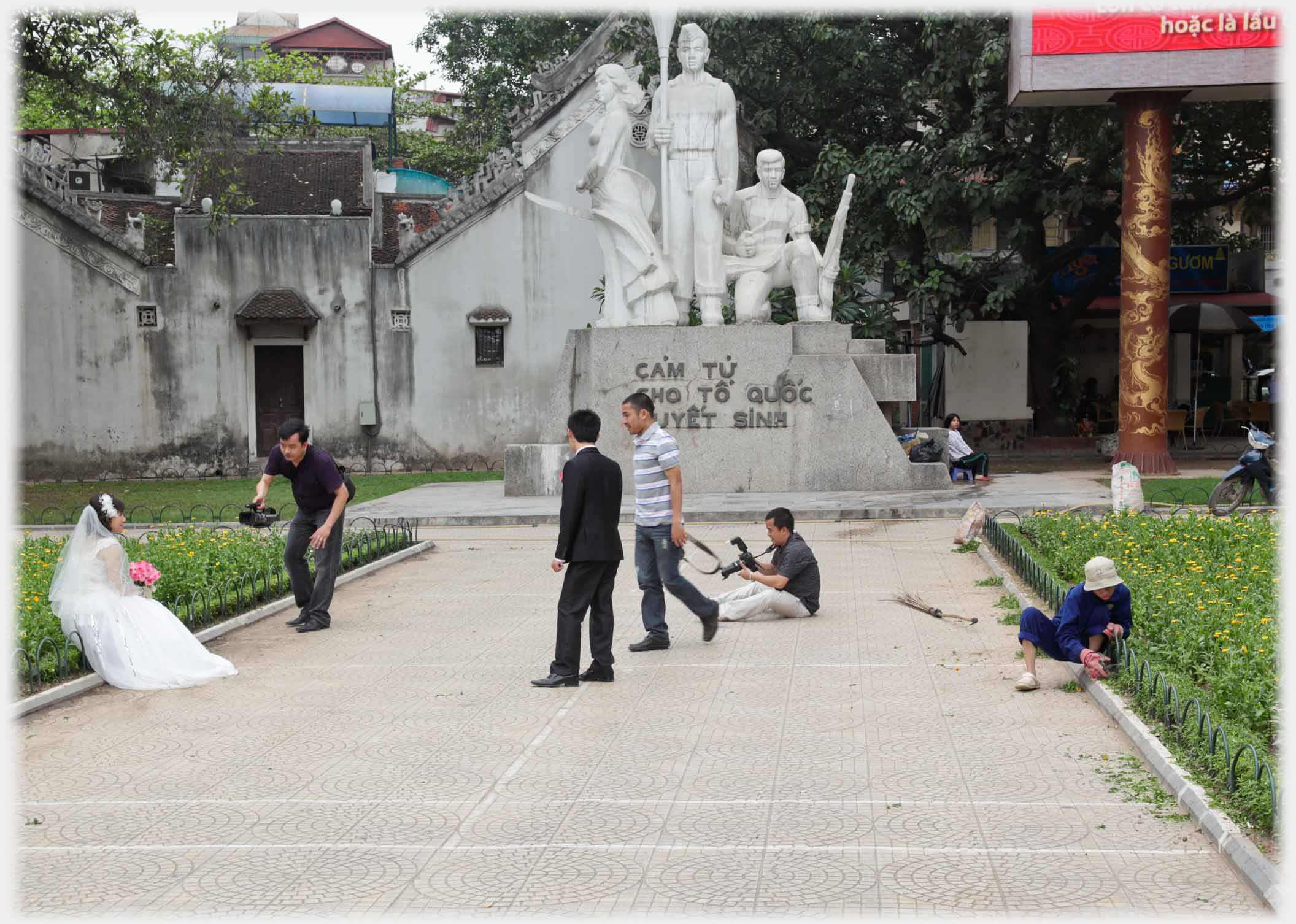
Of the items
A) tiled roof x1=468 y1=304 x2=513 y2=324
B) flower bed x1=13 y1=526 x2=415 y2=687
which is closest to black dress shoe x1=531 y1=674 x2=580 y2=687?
flower bed x1=13 y1=526 x2=415 y2=687

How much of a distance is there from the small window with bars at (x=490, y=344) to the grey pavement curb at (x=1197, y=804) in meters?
23.4

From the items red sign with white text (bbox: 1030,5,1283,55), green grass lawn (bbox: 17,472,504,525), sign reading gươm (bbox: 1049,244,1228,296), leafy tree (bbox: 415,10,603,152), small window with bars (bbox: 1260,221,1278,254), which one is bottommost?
green grass lawn (bbox: 17,472,504,525)

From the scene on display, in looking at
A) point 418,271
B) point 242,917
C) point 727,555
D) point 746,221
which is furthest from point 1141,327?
point 242,917

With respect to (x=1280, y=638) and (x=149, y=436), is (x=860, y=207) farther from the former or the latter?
(x=1280, y=638)

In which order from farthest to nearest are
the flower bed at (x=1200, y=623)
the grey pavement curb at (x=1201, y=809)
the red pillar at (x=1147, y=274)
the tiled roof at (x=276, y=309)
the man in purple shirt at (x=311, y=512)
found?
1. the tiled roof at (x=276, y=309)
2. the red pillar at (x=1147, y=274)
3. the man in purple shirt at (x=311, y=512)
4. the flower bed at (x=1200, y=623)
5. the grey pavement curb at (x=1201, y=809)

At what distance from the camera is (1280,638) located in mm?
8102

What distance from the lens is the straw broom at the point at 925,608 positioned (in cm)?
1085

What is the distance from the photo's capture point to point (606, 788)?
6.63 meters

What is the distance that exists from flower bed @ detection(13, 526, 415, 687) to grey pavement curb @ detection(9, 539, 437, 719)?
148 millimetres

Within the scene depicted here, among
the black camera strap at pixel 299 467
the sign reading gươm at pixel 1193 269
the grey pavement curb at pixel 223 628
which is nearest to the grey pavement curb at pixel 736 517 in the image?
the grey pavement curb at pixel 223 628

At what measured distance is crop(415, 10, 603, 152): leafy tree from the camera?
3850cm

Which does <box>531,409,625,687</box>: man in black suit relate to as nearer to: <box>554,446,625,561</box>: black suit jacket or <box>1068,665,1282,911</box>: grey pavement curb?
<box>554,446,625,561</box>: black suit jacket

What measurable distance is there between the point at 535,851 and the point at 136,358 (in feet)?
87.2

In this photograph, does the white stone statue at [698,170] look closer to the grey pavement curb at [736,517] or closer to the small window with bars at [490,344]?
the grey pavement curb at [736,517]
